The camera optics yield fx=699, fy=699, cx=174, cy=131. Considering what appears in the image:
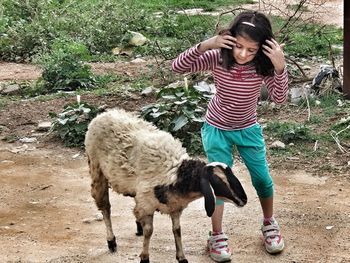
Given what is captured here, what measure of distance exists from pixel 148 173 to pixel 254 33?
110cm

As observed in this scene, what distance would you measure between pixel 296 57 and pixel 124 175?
6.99 m

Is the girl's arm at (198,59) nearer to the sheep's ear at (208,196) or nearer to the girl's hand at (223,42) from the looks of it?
the girl's hand at (223,42)

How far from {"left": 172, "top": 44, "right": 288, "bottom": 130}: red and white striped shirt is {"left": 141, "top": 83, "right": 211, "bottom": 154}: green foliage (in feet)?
7.99

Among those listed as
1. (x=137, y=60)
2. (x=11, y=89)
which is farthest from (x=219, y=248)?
(x=137, y=60)

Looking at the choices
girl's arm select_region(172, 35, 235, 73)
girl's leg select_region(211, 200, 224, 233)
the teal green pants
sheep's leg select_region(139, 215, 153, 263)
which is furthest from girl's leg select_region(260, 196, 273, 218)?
girl's arm select_region(172, 35, 235, 73)

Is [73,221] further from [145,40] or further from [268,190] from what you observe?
[145,40]

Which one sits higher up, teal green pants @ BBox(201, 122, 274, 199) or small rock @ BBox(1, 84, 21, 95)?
teal green pants @ BBox(201, 122, 274, 199)

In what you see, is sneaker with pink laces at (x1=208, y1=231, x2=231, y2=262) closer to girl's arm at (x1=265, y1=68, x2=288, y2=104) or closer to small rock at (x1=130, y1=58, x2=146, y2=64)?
girl's arm at (x1=265, y1=68, x2=288, y2=104)

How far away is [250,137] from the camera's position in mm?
4738

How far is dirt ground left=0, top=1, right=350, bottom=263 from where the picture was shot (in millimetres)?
4918

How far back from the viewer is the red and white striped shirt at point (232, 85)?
4.54m

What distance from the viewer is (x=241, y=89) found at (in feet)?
15.0

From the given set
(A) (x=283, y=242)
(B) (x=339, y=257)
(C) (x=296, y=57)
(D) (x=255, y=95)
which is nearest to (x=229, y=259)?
(A) (x=283, y=242)

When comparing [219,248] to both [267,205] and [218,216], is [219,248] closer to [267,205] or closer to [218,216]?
[218,216]
